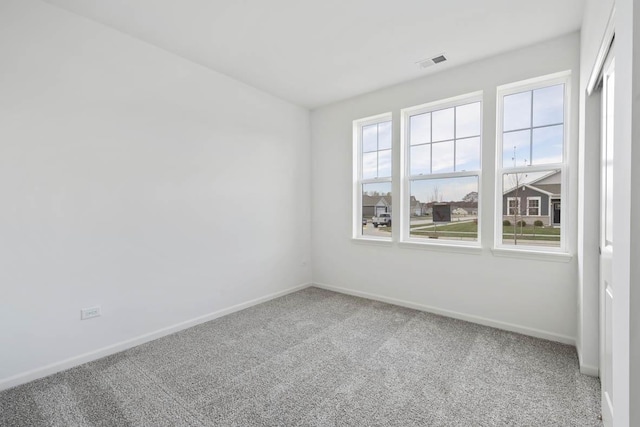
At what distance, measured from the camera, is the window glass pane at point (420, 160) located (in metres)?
3.67

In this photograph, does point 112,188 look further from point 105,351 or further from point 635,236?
point 635,236

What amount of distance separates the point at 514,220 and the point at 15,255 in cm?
441

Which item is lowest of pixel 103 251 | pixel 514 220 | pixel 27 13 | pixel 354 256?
pixel 354 256

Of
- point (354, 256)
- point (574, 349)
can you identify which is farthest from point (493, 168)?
point (354, 256)

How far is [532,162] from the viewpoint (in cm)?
296

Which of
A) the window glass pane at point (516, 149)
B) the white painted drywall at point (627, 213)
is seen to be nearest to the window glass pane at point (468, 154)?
the window glass pane at point (516, 149)

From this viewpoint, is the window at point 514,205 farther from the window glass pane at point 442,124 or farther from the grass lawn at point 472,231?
the window glass pane at point 442,124

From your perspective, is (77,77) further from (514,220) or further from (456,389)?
(514,220)

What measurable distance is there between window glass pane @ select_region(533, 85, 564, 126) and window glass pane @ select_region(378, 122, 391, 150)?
1633 millimetres

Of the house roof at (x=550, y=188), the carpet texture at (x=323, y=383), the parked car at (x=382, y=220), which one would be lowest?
the carpet texture at (x=323, y=383)

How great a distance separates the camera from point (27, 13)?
2.19m

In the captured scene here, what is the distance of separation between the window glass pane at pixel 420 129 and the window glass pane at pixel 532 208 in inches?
40.6

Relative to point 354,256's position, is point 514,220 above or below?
above

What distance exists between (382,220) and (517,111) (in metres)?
1.98
